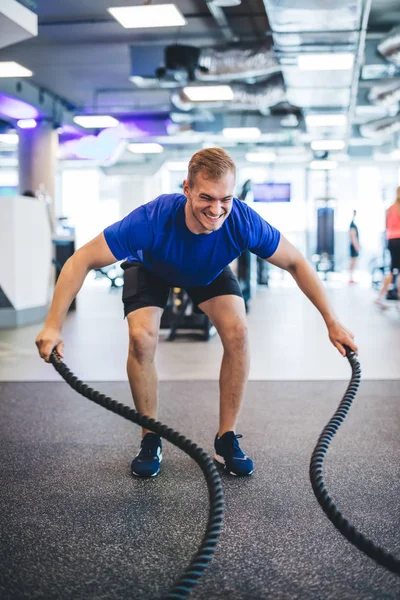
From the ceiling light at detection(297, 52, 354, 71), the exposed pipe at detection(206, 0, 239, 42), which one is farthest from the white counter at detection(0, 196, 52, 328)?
the ceiling light at detection(297, 52, 354, 71)

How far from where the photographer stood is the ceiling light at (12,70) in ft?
28.6

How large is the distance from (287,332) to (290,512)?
14.0ft

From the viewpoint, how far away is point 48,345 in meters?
1.79

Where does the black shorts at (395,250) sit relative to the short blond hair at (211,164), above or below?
below

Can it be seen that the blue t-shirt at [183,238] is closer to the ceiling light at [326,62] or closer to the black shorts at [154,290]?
the black shorts at [154,290]

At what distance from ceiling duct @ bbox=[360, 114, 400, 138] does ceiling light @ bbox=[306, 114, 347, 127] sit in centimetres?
117

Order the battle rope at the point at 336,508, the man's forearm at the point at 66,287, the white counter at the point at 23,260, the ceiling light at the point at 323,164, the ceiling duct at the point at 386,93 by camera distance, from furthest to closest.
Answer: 1. the ceiling light at the point at 323,164
2. the ceiling duct at the point at 386,93
3. the white counter at the point at 23,260
4. the man's forearm at the point at 66,287
5. the battle rope at the point at 336,508

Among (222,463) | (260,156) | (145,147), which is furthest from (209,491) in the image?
(260,156)

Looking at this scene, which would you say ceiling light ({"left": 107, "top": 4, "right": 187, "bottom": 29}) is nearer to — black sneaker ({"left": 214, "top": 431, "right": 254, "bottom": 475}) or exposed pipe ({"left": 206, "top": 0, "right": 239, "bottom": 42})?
exposed pipe ({"left": 206, "top": 0, "right": 239, "bottom": 42})

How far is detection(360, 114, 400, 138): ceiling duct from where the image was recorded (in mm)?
12969

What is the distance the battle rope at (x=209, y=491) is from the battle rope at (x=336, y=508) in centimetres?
22

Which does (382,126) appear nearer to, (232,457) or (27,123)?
(27,123)

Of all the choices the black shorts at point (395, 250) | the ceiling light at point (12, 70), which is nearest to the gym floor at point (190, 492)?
the black shorts at point (395, 250)

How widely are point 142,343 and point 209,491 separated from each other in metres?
0.81
